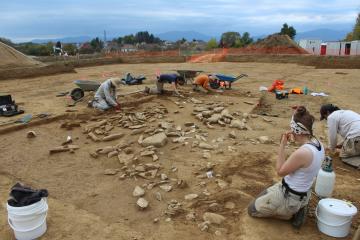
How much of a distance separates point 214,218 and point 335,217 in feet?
4.38

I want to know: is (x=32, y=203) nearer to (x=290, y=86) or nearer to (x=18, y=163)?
(x=18, y=163)

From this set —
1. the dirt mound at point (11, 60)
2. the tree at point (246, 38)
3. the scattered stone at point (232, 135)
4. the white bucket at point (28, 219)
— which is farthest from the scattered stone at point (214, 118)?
the tree at point (246, 38)

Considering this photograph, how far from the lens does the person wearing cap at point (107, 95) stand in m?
8.63

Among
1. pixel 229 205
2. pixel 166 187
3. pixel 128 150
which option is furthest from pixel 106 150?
pixel 229 205

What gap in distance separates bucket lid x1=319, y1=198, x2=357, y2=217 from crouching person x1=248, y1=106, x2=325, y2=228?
0.22 metres

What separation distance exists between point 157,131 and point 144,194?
91.1 inches

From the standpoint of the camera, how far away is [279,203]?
12.0 feet

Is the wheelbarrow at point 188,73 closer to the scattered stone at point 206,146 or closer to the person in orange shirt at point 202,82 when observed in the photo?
the person in orange shirt at point 202,82

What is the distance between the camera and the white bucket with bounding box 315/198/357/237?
3514mm

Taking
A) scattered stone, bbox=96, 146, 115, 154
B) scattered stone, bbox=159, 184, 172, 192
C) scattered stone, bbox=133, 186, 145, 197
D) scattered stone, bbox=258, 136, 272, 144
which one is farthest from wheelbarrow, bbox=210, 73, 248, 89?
scattered stone, bbox=133, 186, 145, 197

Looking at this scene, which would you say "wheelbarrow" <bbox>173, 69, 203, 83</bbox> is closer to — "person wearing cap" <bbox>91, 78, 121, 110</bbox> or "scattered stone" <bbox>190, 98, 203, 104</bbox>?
"scattered stone" <bbox>190, 98, 203, 104</bbox>

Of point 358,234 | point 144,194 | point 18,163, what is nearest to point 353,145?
point 358,234

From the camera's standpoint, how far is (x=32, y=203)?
142 inches

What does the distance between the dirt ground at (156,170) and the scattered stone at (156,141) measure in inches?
5.0
